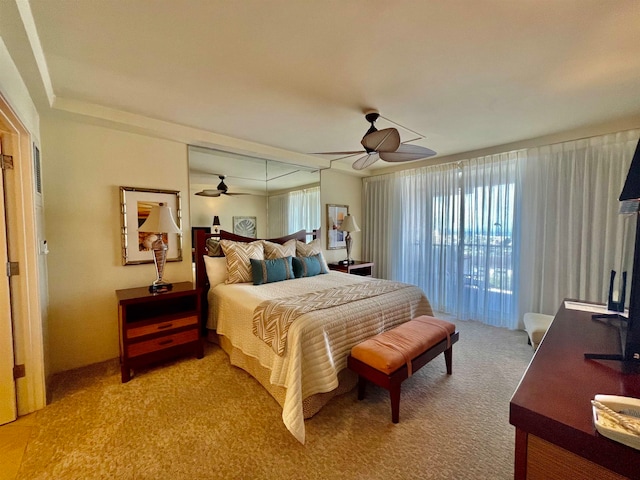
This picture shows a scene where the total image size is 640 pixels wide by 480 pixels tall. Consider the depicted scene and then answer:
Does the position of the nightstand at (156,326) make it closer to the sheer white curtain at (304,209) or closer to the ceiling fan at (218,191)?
the ceiling fan at (218,191)

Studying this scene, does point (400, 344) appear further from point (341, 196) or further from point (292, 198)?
point (341, 196)

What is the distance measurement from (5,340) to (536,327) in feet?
14.9

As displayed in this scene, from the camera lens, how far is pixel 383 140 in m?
2.33

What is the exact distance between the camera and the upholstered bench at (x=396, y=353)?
1.86 meters

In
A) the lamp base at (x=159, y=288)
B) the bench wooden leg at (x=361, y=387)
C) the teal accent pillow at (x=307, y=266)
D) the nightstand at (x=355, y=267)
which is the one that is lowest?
the bench wooden leg at (x=361, y=387)

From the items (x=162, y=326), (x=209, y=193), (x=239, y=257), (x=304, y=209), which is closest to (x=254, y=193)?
(x=209, y=193)

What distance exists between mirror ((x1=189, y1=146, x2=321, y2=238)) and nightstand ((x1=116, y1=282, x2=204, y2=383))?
1.01m

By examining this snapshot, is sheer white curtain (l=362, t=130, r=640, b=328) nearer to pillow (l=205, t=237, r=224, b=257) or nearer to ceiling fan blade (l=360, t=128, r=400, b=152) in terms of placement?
ceiling fan blade (l=360, t=128, r=400, b=152)

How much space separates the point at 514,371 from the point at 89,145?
15.5 feet

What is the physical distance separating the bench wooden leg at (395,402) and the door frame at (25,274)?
2.67 meters

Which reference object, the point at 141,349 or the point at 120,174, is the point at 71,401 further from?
the point at 120,174

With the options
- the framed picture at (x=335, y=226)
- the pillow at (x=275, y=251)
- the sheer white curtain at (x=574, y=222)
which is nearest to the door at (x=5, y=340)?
the pillow at (x=275, y=251)

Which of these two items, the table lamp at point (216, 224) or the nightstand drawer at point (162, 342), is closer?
the nightstand drawer at point (162, 342)

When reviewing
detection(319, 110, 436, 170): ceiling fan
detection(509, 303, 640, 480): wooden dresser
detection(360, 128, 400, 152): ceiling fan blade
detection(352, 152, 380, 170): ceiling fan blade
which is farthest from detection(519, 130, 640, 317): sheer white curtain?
detection(509, 303, 640, 480): wooden dresser
